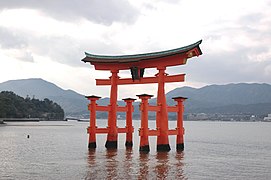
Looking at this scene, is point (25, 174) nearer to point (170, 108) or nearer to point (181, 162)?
point (181, 162)

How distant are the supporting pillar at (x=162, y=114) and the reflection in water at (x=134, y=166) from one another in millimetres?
734

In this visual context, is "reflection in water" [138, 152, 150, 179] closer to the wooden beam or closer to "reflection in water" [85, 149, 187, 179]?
"reflection in water" [85, 149, 187, 179]

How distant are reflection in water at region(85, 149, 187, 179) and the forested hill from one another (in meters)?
78.0

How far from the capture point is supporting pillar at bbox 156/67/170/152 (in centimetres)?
2588

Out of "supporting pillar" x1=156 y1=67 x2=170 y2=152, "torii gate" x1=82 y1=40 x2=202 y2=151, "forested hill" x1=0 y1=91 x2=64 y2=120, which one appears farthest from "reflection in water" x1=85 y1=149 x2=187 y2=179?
"forested hill" x1=0 y1=91 x2=64 y2=120

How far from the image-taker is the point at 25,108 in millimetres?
130750

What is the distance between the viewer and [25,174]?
1869 cm

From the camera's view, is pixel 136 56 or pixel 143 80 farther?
pixel 143 80

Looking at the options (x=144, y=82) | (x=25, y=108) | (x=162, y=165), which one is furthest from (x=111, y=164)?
(x=25, y=108)

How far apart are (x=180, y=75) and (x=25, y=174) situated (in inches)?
463

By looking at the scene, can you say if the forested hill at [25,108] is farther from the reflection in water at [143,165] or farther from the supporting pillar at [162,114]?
the reflection in water at [143,165]

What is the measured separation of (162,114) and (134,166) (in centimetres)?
555

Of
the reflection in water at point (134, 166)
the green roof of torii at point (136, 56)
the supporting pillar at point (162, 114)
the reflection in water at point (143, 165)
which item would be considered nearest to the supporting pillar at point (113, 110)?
the green roof of torii at point (136, 56)

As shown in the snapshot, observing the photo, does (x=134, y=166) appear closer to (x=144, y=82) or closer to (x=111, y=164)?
(x=111, y=164)
